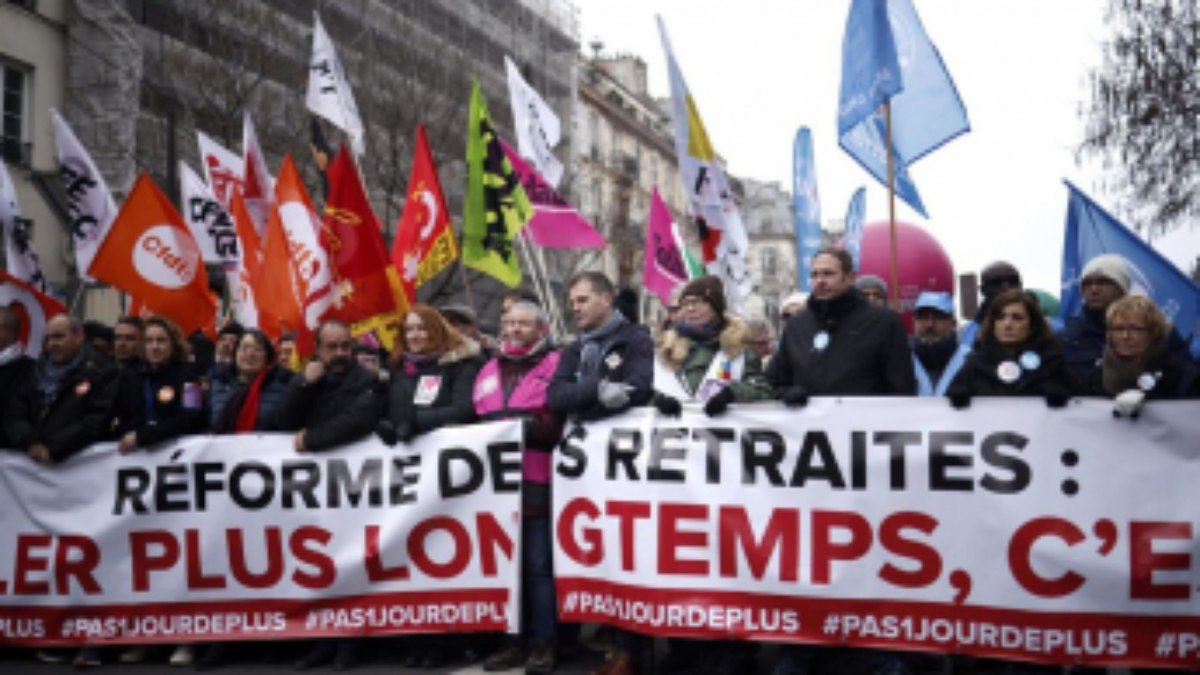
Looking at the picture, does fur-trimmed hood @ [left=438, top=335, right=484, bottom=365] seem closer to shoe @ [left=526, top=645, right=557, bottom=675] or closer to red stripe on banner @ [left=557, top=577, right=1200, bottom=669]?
red stripe on banner @ [left=557, top=577, right=1200, bottom=669]

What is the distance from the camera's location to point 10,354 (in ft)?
21.5

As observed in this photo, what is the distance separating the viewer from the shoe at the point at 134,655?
606cm

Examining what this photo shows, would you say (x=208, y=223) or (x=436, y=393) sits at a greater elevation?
(x=208, y=223)

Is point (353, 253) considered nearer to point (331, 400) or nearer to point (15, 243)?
point (331, 400)

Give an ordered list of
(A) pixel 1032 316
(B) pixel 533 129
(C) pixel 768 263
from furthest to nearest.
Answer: (C) pixel 768 263, (B) pixel 533 129, (A) pixel 1032 316

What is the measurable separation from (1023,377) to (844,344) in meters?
0.77

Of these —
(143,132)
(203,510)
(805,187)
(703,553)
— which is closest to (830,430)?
(703,553)

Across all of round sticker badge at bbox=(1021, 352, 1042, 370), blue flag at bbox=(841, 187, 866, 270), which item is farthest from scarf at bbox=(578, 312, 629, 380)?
blue flag at bbox=(841, 187, 866, 270)

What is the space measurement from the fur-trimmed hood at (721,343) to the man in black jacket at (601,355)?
9 cm

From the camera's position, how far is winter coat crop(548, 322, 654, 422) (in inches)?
215

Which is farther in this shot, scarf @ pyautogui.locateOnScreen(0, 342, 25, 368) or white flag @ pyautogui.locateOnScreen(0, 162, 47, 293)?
white flag @ pyautogui.locateOnScreen(0, 162, 47, 293)

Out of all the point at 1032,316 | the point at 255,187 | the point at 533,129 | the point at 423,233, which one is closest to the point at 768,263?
the point at 533,129

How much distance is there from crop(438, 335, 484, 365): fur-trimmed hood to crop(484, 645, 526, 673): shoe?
4.91ft

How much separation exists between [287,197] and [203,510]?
2065 millimetres
